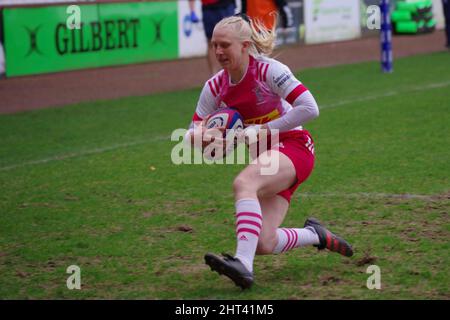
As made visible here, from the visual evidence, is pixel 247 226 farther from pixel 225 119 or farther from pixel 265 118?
pixel 265 118

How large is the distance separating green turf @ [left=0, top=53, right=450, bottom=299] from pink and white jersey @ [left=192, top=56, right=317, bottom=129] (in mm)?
995

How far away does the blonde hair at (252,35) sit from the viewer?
5.94 metres

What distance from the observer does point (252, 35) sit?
599 cm

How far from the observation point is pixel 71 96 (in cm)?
1596

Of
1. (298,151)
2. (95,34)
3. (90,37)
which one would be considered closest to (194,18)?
(95,34)

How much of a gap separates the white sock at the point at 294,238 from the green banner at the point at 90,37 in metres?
12.4

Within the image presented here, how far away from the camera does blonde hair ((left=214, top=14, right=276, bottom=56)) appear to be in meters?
5.94

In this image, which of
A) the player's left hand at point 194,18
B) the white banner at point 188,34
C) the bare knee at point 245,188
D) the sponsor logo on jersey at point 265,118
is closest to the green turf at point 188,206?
the bare knee at point 245,188

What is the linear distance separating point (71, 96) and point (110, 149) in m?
5.17

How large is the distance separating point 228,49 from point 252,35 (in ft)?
0.70

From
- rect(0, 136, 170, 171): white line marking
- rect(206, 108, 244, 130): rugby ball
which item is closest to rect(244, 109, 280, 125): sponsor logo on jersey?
rect(206, 108, 244, 130): rugby ball

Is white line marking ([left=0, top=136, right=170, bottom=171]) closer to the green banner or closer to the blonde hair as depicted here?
the blonde hair

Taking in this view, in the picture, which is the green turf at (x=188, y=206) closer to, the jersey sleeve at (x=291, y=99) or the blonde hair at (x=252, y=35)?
the jersey sleeve at (x=291, y=99)
